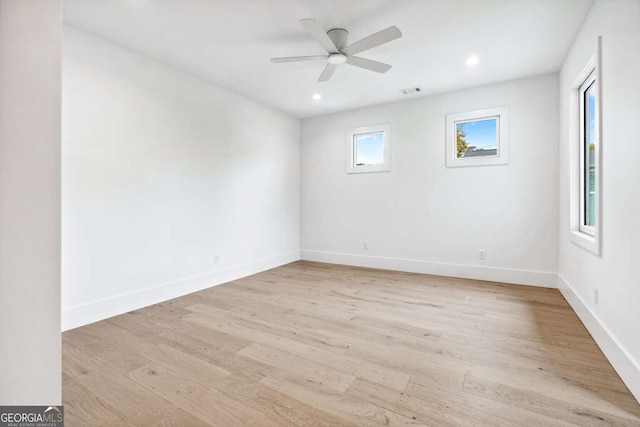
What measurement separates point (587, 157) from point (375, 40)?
2416 millimetres

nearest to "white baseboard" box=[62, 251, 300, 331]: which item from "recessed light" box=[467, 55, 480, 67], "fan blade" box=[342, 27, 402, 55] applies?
"fan blade" box=[342, 27, 402, 55]

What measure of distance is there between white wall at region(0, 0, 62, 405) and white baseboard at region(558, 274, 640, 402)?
270cm

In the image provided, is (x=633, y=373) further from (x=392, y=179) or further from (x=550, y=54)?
(x=392, y=179)

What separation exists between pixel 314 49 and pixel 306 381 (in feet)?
9.86

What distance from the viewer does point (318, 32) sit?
2438mm

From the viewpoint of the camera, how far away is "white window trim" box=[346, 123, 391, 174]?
486 cm

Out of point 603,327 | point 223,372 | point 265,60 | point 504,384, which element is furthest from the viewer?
point 265,60

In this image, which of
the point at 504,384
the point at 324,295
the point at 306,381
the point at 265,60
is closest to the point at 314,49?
the point at 265,60

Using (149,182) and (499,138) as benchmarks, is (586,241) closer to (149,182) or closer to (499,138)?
(499,138)

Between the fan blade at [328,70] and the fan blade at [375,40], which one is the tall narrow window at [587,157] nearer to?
the fan blade at [375,40]

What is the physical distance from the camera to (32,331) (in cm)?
86

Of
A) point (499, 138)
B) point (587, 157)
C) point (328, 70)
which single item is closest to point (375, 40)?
point (328, 70)

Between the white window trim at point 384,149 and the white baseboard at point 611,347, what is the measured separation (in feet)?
Result: 9.52

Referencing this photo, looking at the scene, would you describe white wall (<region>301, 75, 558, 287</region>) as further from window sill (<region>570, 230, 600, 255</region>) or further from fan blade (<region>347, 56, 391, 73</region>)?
fan blade (<region>347, 56, 391, 73</region>)
